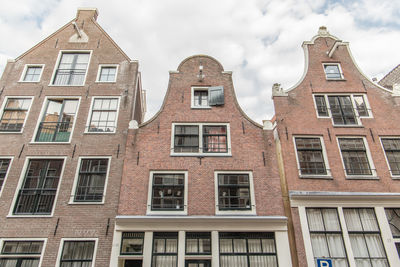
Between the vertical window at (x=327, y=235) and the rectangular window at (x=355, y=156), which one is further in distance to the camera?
the rectangular window at (x=355, y=156)

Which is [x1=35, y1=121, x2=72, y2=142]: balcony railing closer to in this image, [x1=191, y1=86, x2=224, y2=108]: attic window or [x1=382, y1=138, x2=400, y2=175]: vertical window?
[x1=191, y1=86, x2=224, y2=108]: attic window

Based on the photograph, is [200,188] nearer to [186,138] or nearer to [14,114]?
[186,138]

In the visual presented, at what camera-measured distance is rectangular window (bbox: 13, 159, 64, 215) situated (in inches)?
422

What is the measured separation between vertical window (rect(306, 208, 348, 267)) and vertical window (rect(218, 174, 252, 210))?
8.84ft

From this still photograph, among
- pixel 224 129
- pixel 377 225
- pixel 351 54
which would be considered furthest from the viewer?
pixel 351 54

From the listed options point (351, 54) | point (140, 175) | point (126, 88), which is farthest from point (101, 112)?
point (351, 54)

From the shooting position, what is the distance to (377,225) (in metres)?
10.5

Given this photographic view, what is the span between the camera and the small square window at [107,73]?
14.0 metres

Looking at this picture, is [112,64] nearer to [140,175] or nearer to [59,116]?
[59,116]

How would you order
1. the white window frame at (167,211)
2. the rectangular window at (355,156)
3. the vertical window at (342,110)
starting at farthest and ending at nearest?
the vertical window at (342,110) < the rectangular window at (355,156) < the white window frame at (167,211)

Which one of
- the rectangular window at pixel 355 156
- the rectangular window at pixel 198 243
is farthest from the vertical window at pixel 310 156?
the rectangular window at pixel 198 243

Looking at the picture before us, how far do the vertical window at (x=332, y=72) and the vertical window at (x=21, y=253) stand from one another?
16.0m

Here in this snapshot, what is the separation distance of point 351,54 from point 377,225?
952 cm

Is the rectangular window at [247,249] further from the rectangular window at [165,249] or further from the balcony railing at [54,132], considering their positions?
the balcony railing at [54,132]
